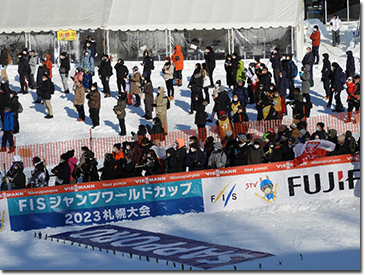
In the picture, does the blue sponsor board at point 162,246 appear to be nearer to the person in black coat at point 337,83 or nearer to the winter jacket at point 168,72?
the winter jacket at point 168,72

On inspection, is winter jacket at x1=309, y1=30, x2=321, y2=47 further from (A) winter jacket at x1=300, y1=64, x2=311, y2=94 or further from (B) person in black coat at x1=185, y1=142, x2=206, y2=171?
(B) person in black coat at x1=185, y1=142, x2=206, y2=171

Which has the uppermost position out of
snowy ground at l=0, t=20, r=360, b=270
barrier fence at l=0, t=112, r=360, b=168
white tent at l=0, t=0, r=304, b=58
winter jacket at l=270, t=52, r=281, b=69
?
white tent at l=0, t=0, r=304, b=58

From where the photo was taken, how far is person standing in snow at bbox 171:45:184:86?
80.5 ft

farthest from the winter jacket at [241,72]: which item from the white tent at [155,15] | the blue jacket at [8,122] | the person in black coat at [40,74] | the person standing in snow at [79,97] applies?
the blue jacket at [8,122]

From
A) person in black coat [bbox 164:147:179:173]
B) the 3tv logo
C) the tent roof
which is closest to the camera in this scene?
the 3tv logo

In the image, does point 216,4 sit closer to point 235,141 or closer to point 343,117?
point 343,117

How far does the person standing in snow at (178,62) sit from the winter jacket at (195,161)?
10349 mm

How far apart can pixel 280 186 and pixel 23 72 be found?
532 inches

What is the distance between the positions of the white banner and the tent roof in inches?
623

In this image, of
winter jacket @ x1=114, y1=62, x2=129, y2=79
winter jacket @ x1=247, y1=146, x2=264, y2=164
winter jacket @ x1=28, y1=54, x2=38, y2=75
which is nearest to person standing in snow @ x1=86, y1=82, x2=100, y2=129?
winter jacket @ x1=114, y1=62, x2=129, y2=79

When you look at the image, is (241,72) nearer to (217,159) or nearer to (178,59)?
(178,59)

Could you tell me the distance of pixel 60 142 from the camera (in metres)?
19.9

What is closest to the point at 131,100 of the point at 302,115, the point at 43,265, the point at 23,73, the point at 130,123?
the point at 130,123

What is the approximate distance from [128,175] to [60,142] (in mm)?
6247
